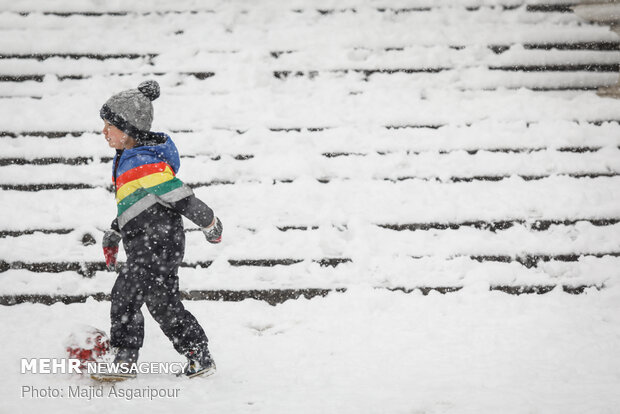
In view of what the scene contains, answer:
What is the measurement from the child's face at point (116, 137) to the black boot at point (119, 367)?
106 centimetres

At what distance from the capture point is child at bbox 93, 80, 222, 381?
8.68 feet

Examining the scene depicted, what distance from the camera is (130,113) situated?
2.66 metres

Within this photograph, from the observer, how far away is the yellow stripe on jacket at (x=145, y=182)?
8.59 feet

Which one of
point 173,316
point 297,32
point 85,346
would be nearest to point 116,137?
point 173,316

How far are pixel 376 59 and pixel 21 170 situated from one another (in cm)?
285

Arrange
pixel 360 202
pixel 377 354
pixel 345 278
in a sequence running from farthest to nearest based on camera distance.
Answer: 1. pixel 360 202
2. pixel 345 278
3. pixel 377 354

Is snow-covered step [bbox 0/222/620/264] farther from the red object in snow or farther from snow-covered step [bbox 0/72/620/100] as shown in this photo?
snow-covered step [bbox 0/72/620/100]

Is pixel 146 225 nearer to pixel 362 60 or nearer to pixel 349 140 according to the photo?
pixel 349 140

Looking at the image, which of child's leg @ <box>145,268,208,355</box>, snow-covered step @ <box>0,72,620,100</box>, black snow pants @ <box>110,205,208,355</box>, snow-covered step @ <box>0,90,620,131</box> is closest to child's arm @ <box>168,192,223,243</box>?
black snow pants @ <box>110,205,208,355</box>

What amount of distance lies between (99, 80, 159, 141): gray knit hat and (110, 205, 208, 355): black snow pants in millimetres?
405

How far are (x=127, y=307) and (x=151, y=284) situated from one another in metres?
0.17

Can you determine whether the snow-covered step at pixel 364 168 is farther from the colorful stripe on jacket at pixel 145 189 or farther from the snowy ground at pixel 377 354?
the colorful stripe on jacket at pixel 145 189

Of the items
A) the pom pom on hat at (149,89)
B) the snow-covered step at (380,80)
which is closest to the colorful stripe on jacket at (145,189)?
the pom pom on hat at (149,89)

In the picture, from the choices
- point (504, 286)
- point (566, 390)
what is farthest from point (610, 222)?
point (566, 390)
